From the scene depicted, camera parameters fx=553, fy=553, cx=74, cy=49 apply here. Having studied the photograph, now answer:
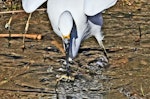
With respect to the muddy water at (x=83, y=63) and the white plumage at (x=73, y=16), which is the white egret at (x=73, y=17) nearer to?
the white plumage at (x=73, y=16)

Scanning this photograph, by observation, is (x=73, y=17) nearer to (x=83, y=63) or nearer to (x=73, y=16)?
(x=73, y=16)

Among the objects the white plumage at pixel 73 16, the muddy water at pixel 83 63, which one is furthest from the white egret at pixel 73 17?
the muddy water at pixel 83 63

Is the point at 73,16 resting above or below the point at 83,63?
above

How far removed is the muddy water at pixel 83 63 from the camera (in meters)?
3.16

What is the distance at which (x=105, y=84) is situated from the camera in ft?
10.6

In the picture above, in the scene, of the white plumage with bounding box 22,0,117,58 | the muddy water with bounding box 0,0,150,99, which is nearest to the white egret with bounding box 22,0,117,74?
the white plumage with bounding box 22,0,117,58

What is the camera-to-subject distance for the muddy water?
3.16 metres

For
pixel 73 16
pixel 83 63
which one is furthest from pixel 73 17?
pixel 83 63

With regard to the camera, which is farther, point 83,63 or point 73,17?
point 83,63

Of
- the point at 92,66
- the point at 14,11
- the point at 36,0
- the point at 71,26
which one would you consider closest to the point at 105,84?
the point at 92,66

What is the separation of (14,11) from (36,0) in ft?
1.93

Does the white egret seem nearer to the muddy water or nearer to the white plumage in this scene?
the white plumage

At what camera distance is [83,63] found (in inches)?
134

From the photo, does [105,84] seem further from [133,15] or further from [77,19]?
[133,15]
